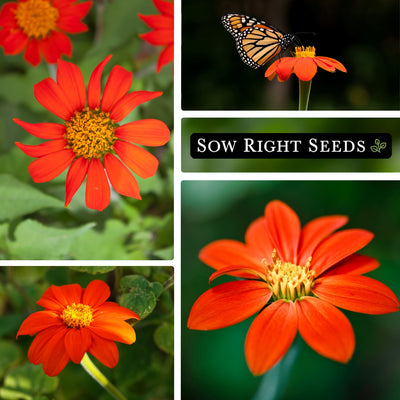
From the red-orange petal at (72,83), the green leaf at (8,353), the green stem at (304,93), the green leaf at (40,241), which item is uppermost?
the red-orange petal at (72,83)

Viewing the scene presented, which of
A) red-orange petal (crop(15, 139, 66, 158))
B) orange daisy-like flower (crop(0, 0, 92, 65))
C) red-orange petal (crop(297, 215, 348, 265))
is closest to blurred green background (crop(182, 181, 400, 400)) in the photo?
red-orange petal (crop(297, 215, 348, 265))

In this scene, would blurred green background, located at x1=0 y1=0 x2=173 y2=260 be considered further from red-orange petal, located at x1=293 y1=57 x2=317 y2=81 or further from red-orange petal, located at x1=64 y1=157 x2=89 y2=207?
red-orange petal, located at x1=293 y1=57 x2=317 y2=81

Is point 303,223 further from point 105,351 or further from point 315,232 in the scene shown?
point 105,351

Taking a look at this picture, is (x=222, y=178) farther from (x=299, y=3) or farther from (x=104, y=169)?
(x=299, y=3)

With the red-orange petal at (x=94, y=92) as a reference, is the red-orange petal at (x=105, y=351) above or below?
below

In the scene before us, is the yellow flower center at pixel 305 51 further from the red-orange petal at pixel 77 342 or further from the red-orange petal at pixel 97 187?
the red-orange petal at pixel 77 342

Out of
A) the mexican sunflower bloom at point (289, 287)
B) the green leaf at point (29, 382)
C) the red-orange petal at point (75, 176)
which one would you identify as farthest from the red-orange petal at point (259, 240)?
the green leaf at point (29, 382)

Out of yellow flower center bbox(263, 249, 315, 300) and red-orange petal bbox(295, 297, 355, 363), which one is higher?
yellow flower center bbox(263, 249, 315, 300)
